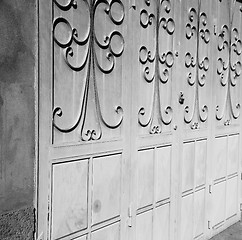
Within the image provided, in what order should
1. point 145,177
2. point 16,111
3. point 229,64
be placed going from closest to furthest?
point 16,111 → point 145,177 → point 229,64

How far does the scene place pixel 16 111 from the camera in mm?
2283

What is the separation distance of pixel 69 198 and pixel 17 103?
2.62 ft

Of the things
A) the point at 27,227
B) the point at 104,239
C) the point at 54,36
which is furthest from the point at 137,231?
the point at 54,36

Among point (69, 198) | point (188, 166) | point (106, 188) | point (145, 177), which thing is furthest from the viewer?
point (188, 166)

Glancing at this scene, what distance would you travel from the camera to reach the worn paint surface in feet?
7.24

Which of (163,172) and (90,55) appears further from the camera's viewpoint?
(163,172)

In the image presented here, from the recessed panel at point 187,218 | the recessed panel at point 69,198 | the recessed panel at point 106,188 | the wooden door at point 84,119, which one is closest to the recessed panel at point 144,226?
A: the wooden door at point 84,119

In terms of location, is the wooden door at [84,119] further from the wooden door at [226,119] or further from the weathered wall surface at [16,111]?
the wooden door at [226,119]

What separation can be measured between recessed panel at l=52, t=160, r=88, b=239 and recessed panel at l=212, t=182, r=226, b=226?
209cm

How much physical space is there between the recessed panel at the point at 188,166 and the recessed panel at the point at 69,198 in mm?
1369

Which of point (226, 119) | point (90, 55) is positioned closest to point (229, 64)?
point (226, 119)

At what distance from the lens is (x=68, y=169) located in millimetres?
2740

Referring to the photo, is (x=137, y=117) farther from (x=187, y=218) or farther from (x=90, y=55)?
(x=187, y=218)

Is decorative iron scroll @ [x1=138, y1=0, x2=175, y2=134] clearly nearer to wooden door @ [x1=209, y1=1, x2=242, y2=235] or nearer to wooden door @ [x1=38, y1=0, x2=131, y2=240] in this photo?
wooden door @ [x1=38, y1=0, x2=131, y2=240]
